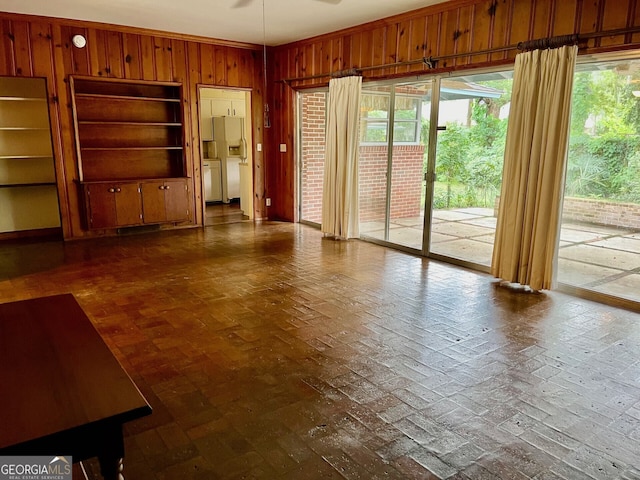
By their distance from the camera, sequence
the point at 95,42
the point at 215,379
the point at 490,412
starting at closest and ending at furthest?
the point at 490,412, the point at 215,379, the point at 95,42

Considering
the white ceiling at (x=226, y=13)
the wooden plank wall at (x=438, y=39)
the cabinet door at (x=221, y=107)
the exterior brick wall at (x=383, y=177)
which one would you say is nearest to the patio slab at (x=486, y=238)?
the exterior brick wall at (x=383, y=177)

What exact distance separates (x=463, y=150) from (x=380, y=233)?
1542mm

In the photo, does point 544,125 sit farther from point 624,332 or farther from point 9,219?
point 9,219

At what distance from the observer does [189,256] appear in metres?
5.54

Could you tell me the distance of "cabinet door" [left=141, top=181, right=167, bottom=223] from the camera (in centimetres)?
661

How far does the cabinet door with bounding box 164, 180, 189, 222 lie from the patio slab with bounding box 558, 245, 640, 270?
4992 mm

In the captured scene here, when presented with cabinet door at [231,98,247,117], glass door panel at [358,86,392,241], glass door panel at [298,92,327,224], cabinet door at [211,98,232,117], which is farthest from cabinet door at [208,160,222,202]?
glass door panel at [358,86,392,241]

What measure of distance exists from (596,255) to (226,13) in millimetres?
4888

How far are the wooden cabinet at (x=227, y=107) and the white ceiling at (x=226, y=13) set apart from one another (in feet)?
9.13

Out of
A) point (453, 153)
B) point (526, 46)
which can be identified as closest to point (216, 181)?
point (453, 153)

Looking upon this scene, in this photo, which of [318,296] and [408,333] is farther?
[318,296]

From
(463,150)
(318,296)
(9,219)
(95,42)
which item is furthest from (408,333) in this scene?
(9,219)

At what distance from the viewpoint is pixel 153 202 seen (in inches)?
263

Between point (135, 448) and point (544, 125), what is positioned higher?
point (544, 125)
